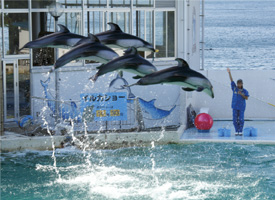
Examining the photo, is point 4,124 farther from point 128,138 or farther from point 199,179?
point 199,179

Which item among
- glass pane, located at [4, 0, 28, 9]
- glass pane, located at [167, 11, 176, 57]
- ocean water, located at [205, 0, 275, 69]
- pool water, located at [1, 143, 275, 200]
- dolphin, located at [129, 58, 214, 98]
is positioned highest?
ocean water, located at [205, 0, 275, 69]

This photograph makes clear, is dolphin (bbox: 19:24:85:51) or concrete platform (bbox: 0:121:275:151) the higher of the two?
dolphin (bbox: 19:24:85:51)

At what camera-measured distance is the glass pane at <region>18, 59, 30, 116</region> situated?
66.6 ft

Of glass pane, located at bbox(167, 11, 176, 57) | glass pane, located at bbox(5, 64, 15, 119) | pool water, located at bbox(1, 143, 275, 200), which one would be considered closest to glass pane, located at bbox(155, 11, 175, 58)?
glass pane, located at bbox(167, 11, 176, 57)

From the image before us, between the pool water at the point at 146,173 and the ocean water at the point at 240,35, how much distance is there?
2540 inches

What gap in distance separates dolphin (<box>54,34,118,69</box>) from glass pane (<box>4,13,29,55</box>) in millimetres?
11503

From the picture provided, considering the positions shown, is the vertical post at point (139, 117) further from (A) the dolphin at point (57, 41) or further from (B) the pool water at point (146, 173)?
(A) the dolphin at point (57, 41)

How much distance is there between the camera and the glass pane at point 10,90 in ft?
66.5

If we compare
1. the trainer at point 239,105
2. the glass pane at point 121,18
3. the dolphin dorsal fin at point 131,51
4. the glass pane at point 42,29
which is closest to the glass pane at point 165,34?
the glass pane at point 121,18

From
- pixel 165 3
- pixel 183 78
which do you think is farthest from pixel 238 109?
pixel 183 78

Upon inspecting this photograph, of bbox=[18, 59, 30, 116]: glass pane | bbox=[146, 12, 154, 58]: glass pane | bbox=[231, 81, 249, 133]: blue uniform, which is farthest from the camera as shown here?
bbox=[146, 12, 154, 58]: glass pane

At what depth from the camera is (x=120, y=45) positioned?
9656mm

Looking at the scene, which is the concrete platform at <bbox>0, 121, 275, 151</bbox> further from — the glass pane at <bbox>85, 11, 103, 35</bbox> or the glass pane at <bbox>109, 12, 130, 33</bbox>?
the glass pane at <bbox>109, 12, 130, 33</bbox>

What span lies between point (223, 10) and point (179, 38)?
117 metres
